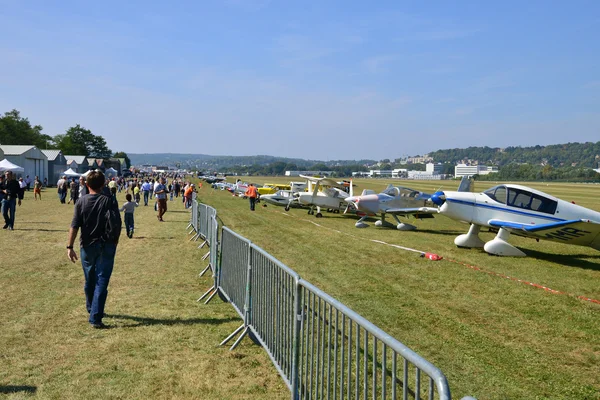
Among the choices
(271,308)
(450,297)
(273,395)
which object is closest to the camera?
(273,395)

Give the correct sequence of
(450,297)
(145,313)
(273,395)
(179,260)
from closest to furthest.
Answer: (273,395) < (145,313) < (450,297) < (179,260)

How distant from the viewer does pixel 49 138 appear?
129 meters

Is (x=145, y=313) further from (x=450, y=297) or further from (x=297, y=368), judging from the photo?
(x=450, y=297)

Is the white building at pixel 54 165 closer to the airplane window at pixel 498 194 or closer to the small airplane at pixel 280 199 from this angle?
the small airplane at pixel 280 199

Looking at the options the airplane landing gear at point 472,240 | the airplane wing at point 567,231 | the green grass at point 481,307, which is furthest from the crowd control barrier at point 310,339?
the airplane landing gear at point 472,240

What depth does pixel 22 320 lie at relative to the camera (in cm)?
584

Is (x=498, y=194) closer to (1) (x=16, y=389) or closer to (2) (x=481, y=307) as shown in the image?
(2) (x=481, y=307)

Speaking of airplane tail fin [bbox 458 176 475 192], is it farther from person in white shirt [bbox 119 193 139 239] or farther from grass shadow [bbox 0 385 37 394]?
grass shadow [bbox 0 385 37 394]

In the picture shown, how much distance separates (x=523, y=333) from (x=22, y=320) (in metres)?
6.08

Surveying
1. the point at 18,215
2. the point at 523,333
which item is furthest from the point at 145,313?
the point at 18,215

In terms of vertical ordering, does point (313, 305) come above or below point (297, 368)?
above

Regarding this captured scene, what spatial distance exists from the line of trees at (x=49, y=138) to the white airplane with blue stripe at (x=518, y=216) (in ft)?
340

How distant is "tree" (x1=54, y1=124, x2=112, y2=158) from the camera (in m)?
137

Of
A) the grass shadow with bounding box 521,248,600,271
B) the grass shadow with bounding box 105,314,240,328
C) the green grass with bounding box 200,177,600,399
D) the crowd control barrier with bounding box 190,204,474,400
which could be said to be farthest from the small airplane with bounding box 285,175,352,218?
the grass shadow with bounding box 105,314,240,328
